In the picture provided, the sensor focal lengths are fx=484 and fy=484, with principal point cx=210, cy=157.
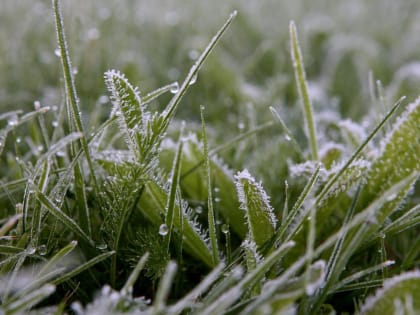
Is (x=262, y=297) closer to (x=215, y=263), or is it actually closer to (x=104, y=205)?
(x=215, y=263)

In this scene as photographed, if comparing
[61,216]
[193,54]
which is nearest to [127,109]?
[61,216]

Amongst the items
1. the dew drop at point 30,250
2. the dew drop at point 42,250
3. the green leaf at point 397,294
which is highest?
the dew drop at point 30,250

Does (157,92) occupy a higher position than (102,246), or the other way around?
(157,92)

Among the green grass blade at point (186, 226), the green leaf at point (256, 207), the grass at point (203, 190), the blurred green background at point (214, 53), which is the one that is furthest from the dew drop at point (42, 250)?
A: the blurred green background at point (214, 53)

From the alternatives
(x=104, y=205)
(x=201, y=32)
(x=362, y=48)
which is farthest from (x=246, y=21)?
(x=104, y=205)

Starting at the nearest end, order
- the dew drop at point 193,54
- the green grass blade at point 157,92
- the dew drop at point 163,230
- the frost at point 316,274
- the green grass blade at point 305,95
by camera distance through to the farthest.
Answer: the frost at point 316,274, the dew drop at point 163,230, the green grass blade at point 157,92, the green grass blade at point 305,95, the dew drop at point 193,54

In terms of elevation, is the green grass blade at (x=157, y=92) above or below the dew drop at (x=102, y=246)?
above

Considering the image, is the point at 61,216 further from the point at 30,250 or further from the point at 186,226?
the point at 186,226

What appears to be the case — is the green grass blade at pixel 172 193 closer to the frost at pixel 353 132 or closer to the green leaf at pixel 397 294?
the green leaf at pixel 397 294

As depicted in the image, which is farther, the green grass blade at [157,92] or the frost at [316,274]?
the green grass blade at [157,92]
